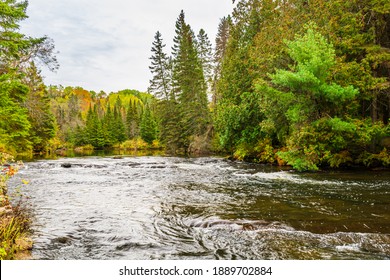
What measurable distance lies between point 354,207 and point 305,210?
Result: 1.48m

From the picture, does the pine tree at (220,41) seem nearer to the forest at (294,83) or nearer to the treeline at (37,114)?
the treeline at (37,114)

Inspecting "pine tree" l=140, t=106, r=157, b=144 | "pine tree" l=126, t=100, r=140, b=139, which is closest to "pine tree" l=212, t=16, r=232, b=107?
"pine tree" l=140, t=106, r=157, b=144

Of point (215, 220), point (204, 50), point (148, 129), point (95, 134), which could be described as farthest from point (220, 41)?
point (215, 220)

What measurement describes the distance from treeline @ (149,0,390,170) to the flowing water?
3415 millimetres

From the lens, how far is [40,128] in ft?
131

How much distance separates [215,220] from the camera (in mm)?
7184

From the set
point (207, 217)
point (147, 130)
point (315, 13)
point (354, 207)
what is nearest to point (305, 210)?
point (354, 207)

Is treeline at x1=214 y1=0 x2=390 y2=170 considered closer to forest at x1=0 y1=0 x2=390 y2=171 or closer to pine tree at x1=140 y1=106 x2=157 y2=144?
forest at x1=0 y1=0 x2=390 y2=171

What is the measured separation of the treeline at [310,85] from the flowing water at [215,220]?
342 cm

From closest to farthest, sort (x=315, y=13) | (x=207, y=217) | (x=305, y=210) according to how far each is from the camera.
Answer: (x=207, y=217)
(x=305, y=210)
(x=315, y=13)

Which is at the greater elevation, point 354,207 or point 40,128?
point 40,128

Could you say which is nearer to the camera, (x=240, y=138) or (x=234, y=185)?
(x=234, y=185)

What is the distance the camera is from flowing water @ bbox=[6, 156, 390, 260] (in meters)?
5.47
